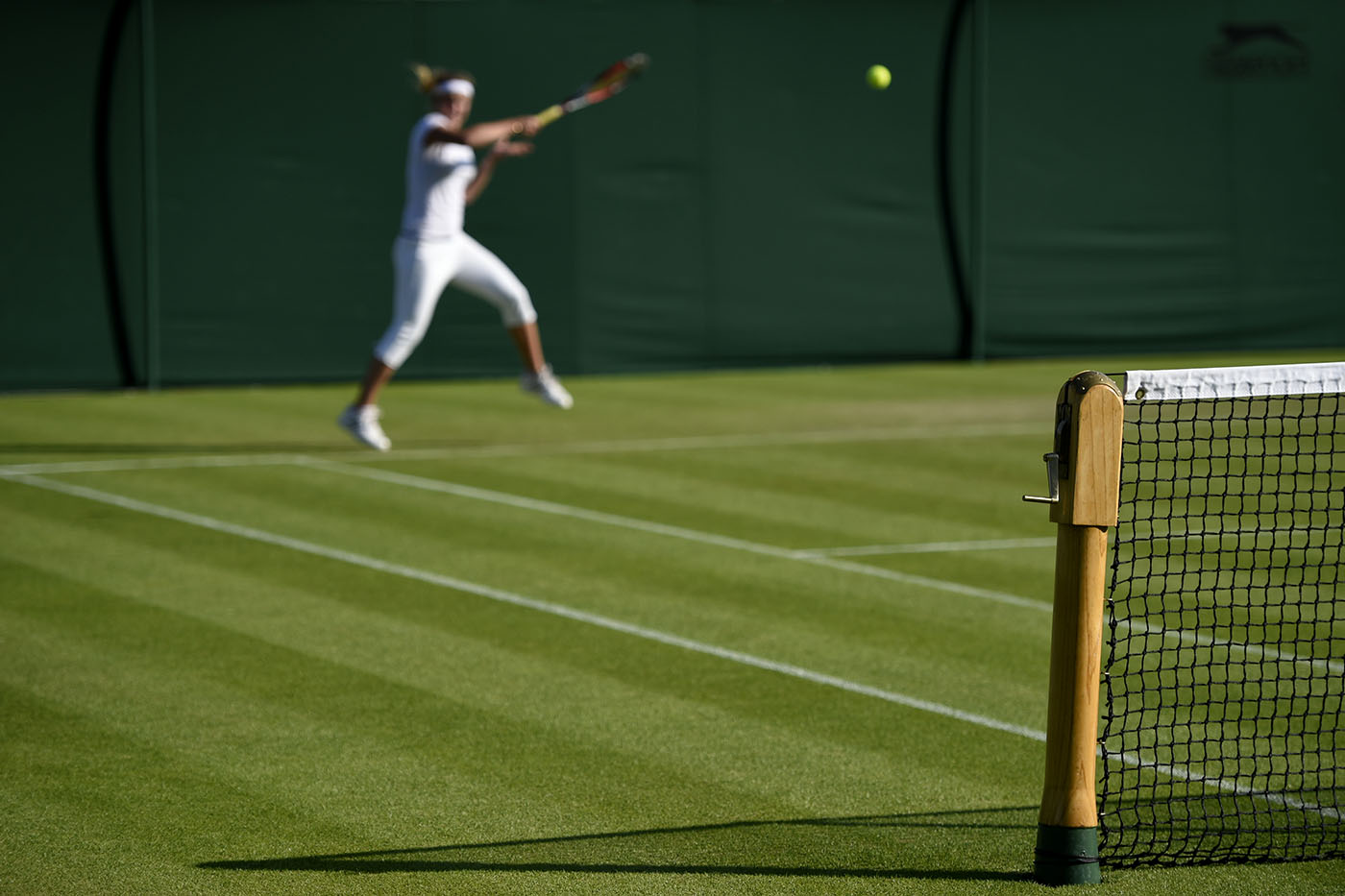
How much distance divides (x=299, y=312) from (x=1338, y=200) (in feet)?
36.7

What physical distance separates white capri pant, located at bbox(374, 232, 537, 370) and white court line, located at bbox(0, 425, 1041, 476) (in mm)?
739

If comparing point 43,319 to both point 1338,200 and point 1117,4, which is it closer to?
point 1117,4

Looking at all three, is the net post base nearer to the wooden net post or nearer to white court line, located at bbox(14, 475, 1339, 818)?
the wooden net post

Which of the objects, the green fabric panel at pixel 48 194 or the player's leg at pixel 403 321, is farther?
the green fabric panel at pixel 48 194

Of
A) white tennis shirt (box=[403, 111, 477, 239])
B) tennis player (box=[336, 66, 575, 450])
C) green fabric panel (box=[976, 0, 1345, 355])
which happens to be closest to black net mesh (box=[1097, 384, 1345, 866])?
tennis player (box=[336, 66, 575, 450])

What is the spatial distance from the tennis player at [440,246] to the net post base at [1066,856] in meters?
8.69

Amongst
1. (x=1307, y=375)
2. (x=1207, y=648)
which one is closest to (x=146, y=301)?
(x=1207, y=648)

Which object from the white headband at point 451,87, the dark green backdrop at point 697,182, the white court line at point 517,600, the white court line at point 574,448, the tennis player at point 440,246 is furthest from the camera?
the dark green backdrop at point 697,182

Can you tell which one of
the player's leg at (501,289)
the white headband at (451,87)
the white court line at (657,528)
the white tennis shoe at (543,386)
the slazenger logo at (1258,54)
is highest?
the slazenger logo at (1258,54)

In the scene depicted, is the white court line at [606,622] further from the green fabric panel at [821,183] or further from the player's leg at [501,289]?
the green fabric panel at [821,183]

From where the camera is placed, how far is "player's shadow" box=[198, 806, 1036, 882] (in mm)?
4895

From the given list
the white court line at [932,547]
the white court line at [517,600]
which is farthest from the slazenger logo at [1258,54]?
the white court line at [517,600]

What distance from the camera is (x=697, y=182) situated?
61.4ft

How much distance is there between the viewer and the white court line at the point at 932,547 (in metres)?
9.47
